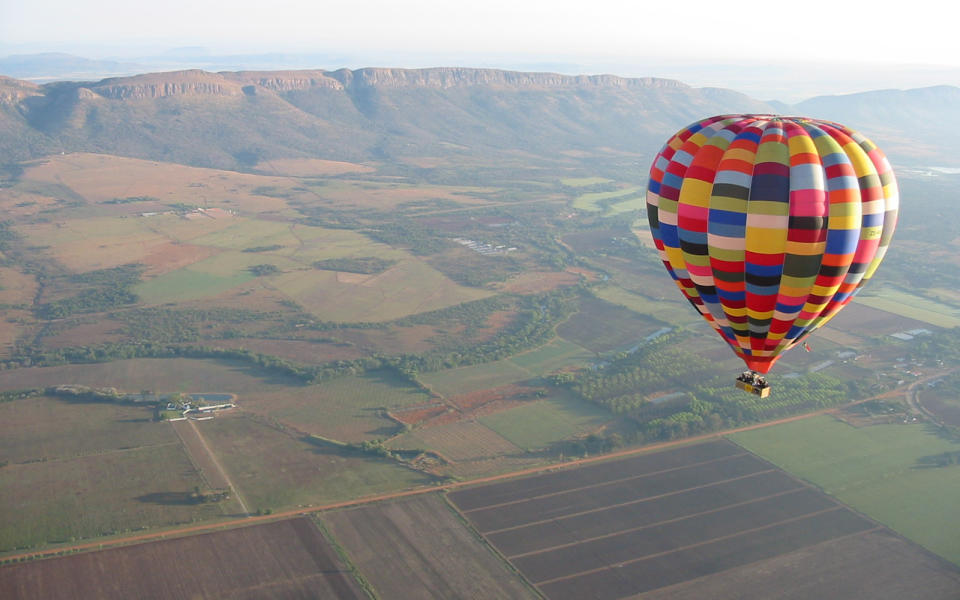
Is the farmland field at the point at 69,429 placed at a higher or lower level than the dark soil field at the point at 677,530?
lower

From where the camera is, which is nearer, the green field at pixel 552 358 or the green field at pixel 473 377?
the green field at pixel 473 377

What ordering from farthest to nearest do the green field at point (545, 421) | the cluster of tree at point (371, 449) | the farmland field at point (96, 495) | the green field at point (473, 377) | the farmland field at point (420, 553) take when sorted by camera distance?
the green field at point (473, 377) < the green field at point (545, 421) < the cluster of tree at point (371, 449) < the farmland field at point (96, 495) < the farmland field at point (420, 553)

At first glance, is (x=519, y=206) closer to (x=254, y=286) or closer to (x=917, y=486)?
(x=254, y=286)

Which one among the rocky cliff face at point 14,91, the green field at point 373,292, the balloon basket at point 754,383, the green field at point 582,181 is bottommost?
the green field at point 373,292

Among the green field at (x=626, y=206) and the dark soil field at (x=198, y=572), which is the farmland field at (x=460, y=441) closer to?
the dark soil field at (x=198, y=572)

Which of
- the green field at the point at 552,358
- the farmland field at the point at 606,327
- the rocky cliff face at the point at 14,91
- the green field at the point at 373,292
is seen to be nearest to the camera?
the green field at the point at 552,358

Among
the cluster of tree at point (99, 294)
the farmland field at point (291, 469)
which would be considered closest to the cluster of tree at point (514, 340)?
the farmland field at point (291, 469)
